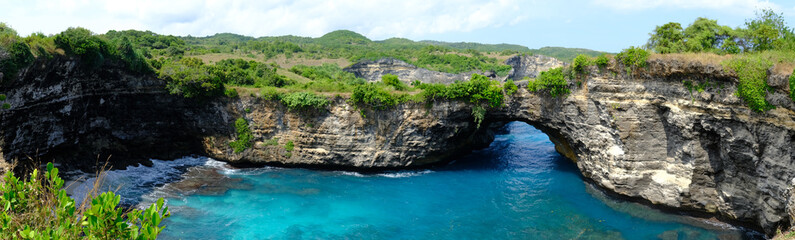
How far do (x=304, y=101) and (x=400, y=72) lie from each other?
38114mm

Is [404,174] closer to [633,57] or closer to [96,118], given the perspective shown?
[633,57]

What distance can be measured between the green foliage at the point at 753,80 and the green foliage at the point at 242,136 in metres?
27.5

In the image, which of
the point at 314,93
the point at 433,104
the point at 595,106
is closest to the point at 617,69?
the point at 595,106

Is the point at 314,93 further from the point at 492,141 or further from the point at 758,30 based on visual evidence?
the point at 758,30

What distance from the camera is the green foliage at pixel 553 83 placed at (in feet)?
79.8

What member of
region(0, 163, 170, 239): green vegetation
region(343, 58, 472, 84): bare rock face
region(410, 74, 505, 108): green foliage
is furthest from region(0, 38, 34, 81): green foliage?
region(343, 58, 472, 84): bare rock face

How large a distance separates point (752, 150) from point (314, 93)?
23428 millimetres

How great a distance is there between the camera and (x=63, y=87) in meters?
23.4

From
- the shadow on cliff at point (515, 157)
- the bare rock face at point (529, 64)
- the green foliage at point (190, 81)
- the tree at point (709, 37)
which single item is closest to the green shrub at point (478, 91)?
the shadow on cliff at point (515, 157)

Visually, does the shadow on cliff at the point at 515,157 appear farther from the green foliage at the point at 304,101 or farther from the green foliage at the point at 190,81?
the green foliage at the point at 190,81

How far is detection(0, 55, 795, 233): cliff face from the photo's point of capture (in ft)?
58.9

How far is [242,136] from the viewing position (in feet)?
96.6

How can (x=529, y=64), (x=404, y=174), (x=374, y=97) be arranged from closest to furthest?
(x=374, y=97)
(x=404, y=174)
(x=529, y=64)

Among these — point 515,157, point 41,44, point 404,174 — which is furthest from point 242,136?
point 515,157
